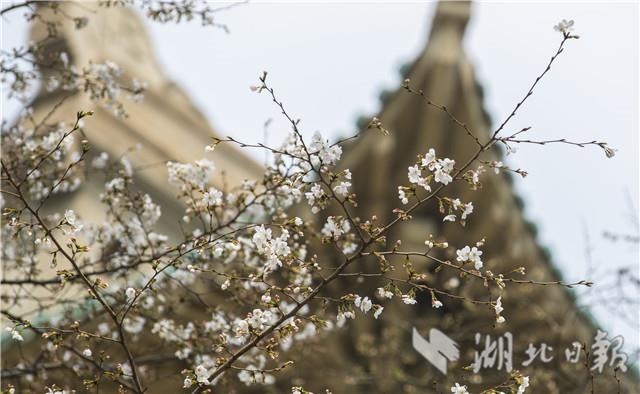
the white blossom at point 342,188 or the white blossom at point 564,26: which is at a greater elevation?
the white blossom at point 564,26

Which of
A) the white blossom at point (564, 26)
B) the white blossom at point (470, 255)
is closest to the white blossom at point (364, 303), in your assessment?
the white blossom at point (470, 255)

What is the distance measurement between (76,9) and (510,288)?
23.2 ft

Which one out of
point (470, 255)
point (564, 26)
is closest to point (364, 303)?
point (470, 255)

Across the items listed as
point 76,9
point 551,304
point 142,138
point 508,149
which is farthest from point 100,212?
point 508,149

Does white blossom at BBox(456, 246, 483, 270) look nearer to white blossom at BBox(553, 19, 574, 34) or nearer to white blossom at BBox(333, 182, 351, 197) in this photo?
white blossom at BBox(333, 182, 351, 197)

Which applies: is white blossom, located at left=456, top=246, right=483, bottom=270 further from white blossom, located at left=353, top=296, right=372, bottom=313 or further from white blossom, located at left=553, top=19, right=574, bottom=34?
white blossom, located at left=553, top=19, right=574, bottom=34

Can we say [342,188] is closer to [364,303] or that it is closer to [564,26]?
[364,303]

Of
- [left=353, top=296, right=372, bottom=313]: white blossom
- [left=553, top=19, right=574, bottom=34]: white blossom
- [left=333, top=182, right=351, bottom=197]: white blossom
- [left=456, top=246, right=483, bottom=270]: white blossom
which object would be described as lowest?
[left=353, top=296, right=372, bottom=313]: white blossom

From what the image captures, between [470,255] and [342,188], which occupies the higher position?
[342,188]

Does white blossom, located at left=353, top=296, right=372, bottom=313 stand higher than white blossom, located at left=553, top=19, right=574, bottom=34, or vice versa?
white blossom, located at left=553, top=19, right=574, bottom=34

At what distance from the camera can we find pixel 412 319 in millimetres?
6898

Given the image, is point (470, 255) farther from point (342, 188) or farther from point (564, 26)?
point (564, 26)

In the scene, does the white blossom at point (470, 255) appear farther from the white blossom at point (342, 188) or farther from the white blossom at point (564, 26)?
the white blossom at point (564, 26)

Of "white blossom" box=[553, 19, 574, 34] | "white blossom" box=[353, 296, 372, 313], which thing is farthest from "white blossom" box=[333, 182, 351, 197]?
"white blossom" box=[553, 19, 574, 34]
